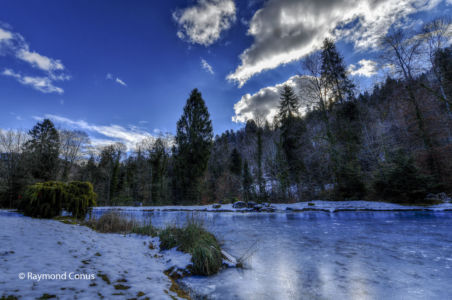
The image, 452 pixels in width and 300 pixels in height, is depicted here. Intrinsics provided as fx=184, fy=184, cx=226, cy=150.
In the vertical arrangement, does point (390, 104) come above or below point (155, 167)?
above

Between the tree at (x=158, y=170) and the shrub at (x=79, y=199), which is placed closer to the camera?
the shrub at (x=79, y=199)

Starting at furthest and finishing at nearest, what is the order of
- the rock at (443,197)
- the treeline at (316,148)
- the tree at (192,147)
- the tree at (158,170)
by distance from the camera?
1. the tree at (158,170)
2. the tree at (192,147)
3. the treeline at (316,148)
4. the rock at (443,197)

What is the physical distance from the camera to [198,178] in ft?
72.6

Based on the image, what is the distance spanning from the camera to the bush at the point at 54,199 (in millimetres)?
5648

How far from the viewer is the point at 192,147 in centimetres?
2283

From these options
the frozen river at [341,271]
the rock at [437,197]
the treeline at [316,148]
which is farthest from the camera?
the treeline at [316,148]

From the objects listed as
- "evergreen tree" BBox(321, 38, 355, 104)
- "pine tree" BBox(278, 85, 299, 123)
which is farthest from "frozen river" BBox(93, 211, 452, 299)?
"pine tree" BBox(278, 85, 299, 123)

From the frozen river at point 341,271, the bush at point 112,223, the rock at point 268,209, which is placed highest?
the bush at point 112,223

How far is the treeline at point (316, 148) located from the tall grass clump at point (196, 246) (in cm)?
1413

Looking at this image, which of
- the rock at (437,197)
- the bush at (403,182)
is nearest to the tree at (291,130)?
the bush at (403,182)

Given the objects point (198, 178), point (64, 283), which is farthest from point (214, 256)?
point (198, 178)

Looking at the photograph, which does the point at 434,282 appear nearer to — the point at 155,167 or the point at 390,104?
the point at 390,104

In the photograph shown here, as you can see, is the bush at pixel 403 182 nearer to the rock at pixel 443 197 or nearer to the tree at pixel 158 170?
the rock at pixel 443 197

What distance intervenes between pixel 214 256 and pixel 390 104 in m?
23.5
